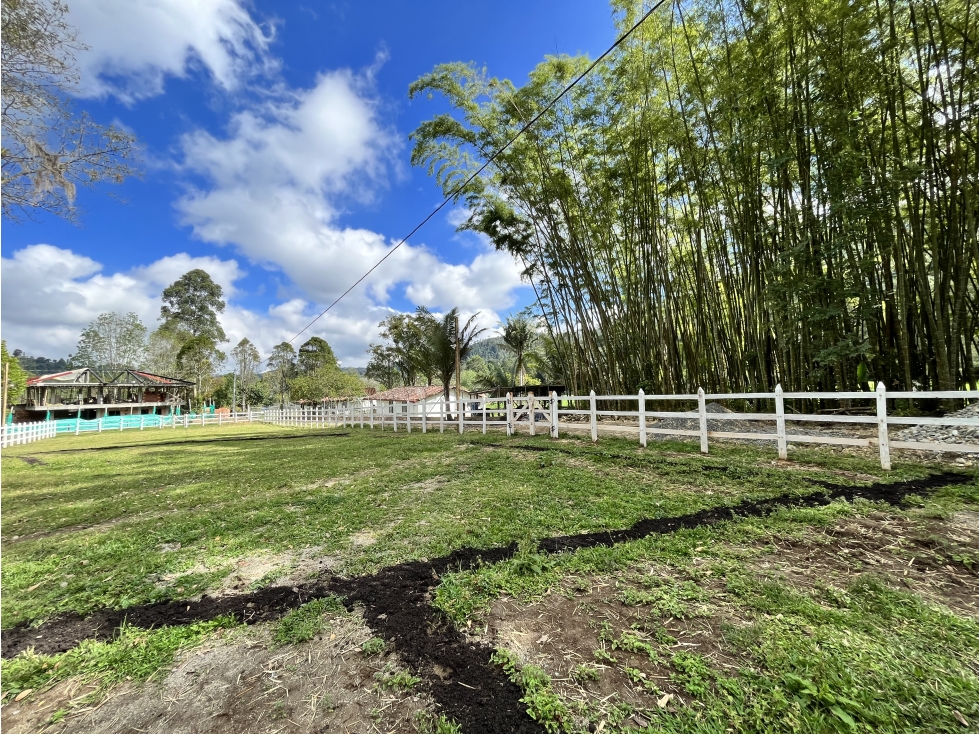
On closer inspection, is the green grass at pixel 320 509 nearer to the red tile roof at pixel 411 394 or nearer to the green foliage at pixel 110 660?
the green foliage at pixel 110 660

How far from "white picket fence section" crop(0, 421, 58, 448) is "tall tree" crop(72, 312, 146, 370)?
1847cm

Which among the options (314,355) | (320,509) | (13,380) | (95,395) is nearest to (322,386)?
(314,355)

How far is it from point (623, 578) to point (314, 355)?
45044 millimetres

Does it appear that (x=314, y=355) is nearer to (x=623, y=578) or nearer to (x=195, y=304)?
(x=195, y=304)

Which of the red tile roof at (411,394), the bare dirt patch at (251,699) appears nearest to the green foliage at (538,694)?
the bare dirt patch at (251,699)

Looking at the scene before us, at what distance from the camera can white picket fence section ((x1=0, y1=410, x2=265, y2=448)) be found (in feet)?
51.4

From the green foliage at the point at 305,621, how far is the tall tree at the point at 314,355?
42.7m

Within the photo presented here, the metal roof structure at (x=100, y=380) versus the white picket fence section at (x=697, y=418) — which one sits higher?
the metal roof structure at (x=100, y=380)

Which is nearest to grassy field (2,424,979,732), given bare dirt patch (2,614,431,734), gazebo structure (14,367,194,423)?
bare dirt patch (2,614,431,734)

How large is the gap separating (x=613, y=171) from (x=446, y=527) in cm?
844

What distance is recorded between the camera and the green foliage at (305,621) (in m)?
1.82

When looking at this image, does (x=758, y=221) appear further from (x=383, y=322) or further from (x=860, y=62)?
(x=383, y=322)

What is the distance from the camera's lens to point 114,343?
3453cm

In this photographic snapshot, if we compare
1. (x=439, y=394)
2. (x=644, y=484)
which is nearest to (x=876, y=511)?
(x=644, y=484)
